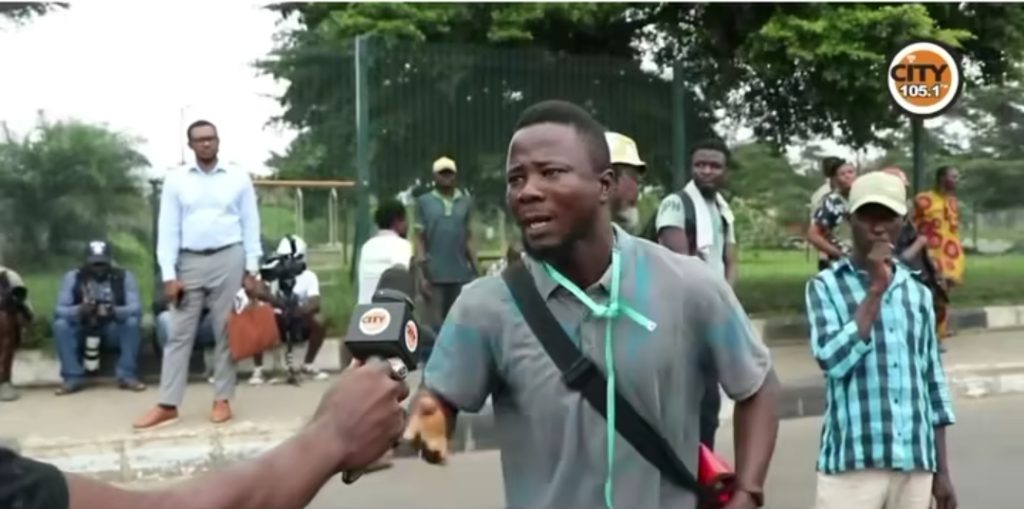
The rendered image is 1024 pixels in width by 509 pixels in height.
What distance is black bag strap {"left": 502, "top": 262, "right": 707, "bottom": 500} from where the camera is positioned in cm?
278

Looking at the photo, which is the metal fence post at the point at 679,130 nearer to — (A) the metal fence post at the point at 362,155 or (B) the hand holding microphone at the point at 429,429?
(A) the metal fence post at the point at 362,155


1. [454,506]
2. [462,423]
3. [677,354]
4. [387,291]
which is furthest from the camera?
[462,423]

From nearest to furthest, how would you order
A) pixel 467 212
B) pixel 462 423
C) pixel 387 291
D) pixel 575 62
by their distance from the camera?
pixel 387 291 → pixel 462 423 → pixel 467 212 → pixel 575 62

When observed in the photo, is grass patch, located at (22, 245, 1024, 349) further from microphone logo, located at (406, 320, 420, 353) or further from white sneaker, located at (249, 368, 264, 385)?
microphone logo, located at (406, 320, 420, 353)

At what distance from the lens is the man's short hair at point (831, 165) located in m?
11.7

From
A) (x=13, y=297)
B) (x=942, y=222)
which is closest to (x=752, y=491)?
(x=13, y=297)

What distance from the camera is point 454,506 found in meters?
7.24

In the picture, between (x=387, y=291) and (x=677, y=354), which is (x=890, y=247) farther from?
(x=387, y=291)

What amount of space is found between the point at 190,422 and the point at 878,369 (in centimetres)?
548

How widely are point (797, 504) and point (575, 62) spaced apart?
5.32 meters

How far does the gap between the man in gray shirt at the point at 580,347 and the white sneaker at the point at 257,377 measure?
7520 millimetres

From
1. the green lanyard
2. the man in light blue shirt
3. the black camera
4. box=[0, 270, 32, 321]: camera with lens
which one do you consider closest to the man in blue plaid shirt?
the green lanyard

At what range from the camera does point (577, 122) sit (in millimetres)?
2865

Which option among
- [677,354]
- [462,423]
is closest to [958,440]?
[462,423]
